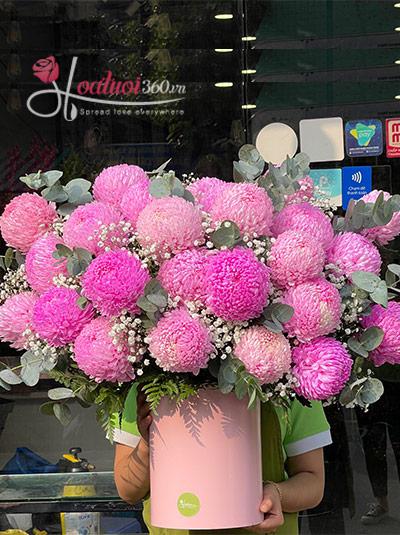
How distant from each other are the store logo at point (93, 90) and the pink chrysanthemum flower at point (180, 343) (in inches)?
109

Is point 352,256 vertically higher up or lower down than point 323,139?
lower down

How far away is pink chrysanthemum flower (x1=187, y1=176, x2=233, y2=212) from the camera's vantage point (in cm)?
228

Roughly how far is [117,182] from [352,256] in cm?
47

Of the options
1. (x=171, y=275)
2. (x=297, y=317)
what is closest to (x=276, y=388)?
(x=297, y=317)

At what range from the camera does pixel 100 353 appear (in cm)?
218

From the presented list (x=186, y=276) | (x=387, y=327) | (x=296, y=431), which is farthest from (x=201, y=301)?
(x=296, y=431)

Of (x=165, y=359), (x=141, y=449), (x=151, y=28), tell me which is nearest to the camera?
(x=165, y=359)

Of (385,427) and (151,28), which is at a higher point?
(151,28)

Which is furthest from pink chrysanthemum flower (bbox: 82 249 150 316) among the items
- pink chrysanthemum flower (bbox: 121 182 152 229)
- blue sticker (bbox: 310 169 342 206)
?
blue sticker (bbox: 310 169 342 206)

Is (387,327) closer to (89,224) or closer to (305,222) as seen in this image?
(305,222)

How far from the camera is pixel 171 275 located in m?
2.17

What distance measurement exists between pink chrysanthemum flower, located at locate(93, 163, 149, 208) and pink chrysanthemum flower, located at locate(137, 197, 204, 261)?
14 centimetres

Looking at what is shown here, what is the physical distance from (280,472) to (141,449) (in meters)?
0.32

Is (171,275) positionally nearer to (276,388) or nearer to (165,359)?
(165,359)
